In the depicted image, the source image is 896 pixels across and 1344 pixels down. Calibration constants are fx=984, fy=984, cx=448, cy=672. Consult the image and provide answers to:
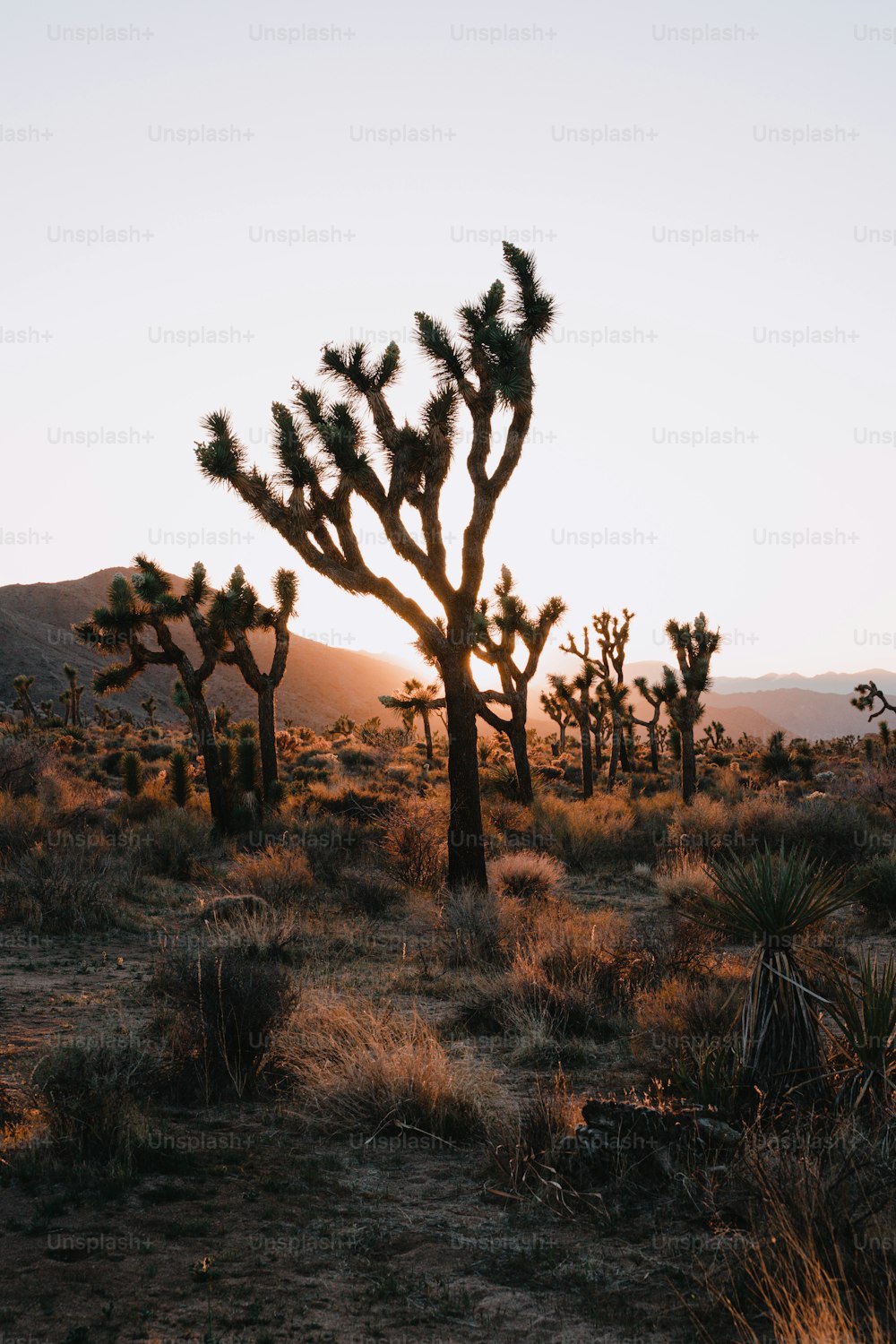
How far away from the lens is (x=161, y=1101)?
20.8ft

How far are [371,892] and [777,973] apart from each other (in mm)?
8573

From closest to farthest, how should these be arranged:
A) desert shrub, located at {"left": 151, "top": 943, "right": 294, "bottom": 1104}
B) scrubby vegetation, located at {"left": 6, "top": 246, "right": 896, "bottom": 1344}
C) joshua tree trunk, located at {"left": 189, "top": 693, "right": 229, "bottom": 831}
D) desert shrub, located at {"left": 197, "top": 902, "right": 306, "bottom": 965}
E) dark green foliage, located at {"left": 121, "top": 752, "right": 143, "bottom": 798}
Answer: scrubby vegetation, located at {"left": 6, "top": 246, "right": 896, "bottom": 1344}, desert shrub, located at {"left": 151, "top": 943, "right": 294, "bottom": 1104}, desert shrub, located at {"left": 197, "top": 902, "right": 306, "bottom": 965}, joshua tree trunk, located at {"left": 189, "top": 693, "right": 229, "bottom": 831}, dark green foliage, located at {"left": 121, "top": 752, "right": 143, "bottom": 798}

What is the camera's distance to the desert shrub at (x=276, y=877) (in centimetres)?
1315

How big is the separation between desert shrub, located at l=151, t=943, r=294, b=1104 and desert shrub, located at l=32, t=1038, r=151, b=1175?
48 cm

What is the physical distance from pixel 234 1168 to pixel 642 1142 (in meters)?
2.20

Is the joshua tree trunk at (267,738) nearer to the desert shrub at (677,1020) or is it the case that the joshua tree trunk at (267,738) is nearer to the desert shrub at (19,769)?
the desert shrub at (19,769)

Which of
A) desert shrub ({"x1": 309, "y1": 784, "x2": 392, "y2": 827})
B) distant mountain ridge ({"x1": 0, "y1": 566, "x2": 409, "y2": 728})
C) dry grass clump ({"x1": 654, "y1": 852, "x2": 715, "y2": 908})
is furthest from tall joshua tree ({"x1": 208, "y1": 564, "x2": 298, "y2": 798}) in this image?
distant mountain ridge ({"x1": 0, "y1": 566, "x2": 409, "y2": 728})

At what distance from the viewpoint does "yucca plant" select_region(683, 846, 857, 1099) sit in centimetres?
563

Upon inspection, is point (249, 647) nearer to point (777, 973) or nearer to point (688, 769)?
point (688, 769)

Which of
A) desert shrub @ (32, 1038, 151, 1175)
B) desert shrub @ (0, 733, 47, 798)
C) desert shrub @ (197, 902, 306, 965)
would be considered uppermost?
desert shrub @ (0, 733, 47, 798)

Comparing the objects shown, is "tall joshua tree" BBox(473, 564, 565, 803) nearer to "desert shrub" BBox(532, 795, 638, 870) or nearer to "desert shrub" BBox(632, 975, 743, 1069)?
A: "desert shrub" BBox(532, 795, 638, 870)

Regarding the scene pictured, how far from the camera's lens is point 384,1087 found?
6.12m

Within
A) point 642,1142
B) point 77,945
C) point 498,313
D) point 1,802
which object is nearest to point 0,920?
point 77,945

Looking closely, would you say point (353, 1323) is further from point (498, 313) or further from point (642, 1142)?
point (498, 313)
